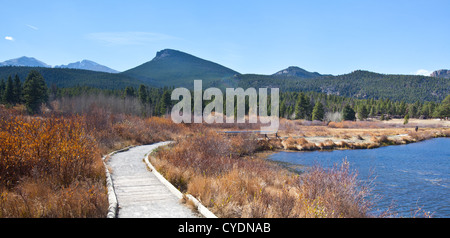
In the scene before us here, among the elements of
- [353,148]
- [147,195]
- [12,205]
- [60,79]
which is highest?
[60,79]

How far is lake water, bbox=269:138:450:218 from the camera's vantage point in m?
12.0

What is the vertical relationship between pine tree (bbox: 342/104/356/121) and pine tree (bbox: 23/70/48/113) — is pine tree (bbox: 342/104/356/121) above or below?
below

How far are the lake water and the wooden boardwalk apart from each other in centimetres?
503

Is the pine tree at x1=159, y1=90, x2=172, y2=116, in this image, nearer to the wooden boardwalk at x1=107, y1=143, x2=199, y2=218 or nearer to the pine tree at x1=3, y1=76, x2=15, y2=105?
the pine tree at x1=3, y1=76, x2=15, y2=105

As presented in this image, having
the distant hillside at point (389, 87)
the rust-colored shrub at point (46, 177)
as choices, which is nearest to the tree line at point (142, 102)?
the rust-colored shrub at point (46, 177)

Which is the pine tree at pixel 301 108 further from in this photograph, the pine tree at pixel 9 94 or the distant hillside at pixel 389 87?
the distant hillside at pixel 389 87

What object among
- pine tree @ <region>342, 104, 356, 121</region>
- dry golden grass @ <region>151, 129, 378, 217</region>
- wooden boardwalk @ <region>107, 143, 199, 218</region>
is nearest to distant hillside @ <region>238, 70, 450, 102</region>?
pine tree @ <region>342, 104, 356, 121</region>

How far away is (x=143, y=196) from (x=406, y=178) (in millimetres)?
15992

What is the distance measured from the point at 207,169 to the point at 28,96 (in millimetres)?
58130

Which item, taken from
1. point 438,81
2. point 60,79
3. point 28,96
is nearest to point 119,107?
point 28,96

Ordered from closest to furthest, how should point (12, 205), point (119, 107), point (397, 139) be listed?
1. point (12, 205)
2. point (397, 139)
3. point (119, 107)

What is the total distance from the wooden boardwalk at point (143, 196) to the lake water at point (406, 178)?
5.03 m
